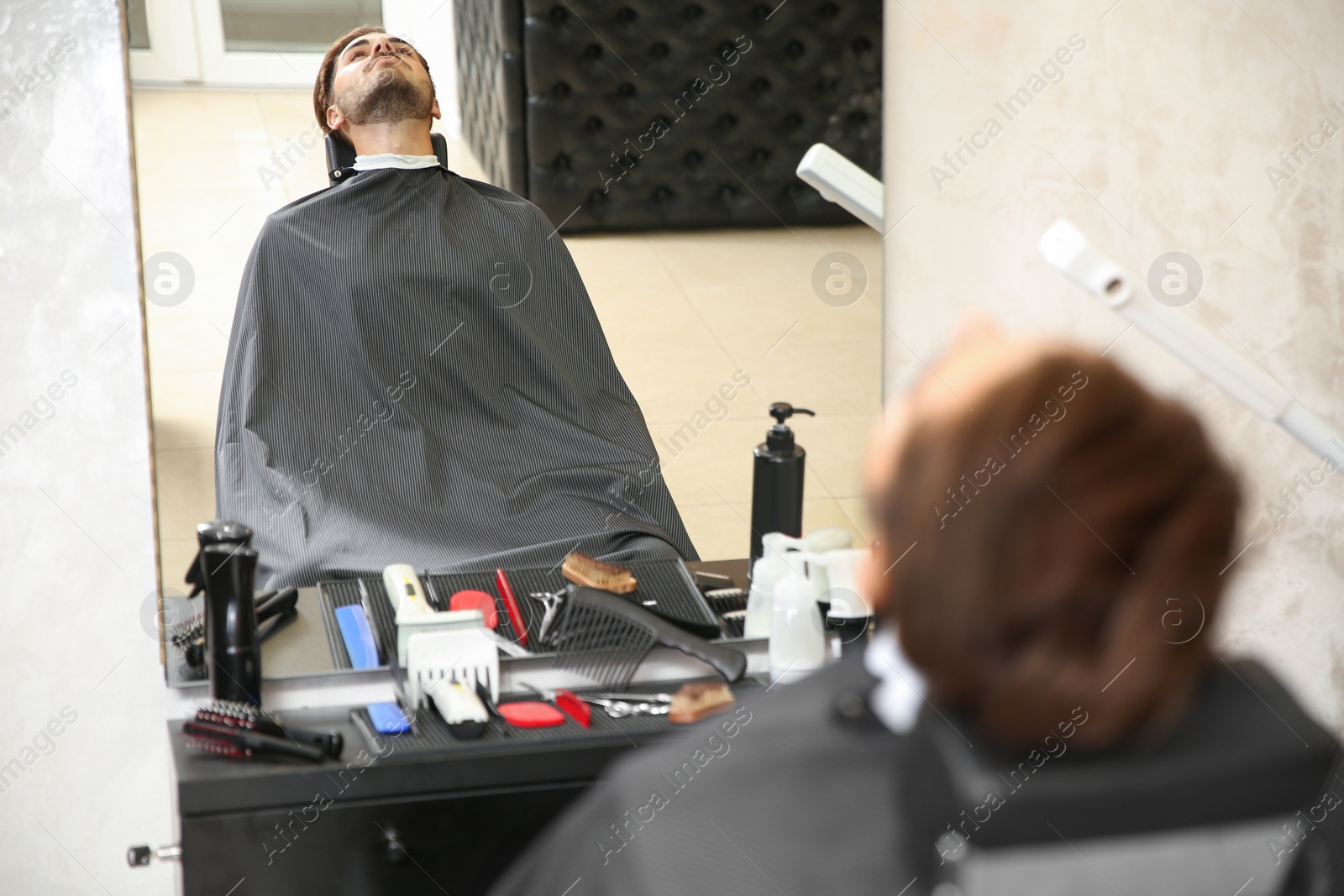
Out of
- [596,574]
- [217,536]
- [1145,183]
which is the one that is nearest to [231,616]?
[217,536]

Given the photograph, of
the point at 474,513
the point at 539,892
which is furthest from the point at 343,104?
the point at 539,892

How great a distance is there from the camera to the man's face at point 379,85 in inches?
63.1

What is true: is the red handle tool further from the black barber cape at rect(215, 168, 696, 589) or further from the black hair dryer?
the black hair dryer

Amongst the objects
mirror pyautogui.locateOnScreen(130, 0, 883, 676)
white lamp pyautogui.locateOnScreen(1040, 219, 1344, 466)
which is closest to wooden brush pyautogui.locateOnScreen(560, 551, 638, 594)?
mirror pyautogui.locateOnScreen(130, 0, 883, 676)

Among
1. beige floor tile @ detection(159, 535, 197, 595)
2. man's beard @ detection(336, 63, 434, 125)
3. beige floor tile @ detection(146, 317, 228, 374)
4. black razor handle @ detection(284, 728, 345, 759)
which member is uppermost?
man's beard @ detection(336, 63, 434, 125)

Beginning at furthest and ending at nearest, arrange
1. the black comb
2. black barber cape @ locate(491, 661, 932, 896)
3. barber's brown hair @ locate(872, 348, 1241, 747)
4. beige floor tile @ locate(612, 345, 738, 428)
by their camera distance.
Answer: beige floor tile @ locate(612, 345, 738, 428), the black comb, black barber cape @ locate(491, 661, 932, 896), barber's brown hair @ locate(872, 348, 1241, 747)

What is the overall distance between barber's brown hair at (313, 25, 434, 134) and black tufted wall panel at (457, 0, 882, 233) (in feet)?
0.35

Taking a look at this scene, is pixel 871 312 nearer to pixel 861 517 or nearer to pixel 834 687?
pixel 861 517

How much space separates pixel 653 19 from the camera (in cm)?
167

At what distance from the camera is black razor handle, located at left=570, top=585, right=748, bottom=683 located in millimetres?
1672

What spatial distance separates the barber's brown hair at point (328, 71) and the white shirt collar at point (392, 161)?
7 cm

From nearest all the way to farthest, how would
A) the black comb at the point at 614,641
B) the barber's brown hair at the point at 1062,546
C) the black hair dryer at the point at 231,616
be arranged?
the barber's brown hair at the point at 1062,546, the black hair dryer at the point at 231,616, the black comb at the point at 614,641

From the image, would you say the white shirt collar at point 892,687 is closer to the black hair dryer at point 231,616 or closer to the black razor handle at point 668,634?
the black razor handle at point 668,634

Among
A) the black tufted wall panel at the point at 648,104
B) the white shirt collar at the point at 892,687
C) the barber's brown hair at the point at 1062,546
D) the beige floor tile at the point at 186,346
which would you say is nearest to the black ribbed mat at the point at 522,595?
the beige floor tile at the point at 186,346
